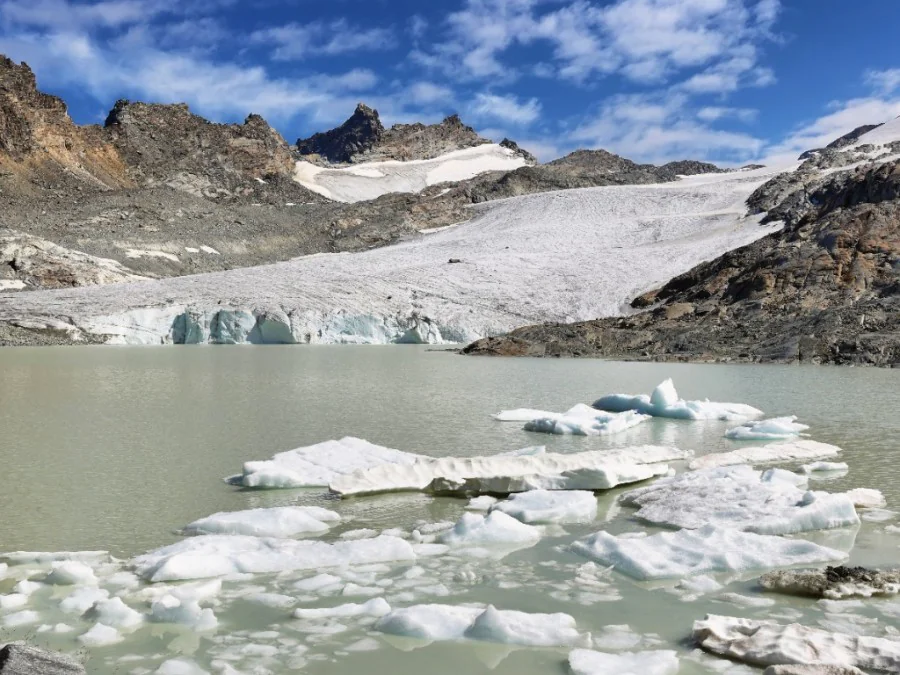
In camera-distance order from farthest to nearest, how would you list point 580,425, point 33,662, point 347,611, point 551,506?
point 580,425
point 551,506
point 347,611
point 33,662

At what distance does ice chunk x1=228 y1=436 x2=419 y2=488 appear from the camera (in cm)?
609

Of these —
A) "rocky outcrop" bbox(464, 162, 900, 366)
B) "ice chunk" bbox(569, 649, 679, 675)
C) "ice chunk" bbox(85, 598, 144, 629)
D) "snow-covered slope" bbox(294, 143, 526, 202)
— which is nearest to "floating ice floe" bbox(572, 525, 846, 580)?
"ice chunk" bbox(569, 649, 679, 675)

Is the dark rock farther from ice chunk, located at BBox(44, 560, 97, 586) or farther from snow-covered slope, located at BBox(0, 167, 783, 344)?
snow-covered slope, located at BBox(0, 167, 783, 344)

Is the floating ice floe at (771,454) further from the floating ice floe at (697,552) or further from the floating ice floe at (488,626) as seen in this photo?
the floating ice floe at (488,626)

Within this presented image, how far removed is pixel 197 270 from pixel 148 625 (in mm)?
43733

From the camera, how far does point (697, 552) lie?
13.5ft

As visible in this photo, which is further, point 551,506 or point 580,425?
point 580,425

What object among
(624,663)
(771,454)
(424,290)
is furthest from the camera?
(424,290)

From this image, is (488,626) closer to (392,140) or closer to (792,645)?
(792,645)

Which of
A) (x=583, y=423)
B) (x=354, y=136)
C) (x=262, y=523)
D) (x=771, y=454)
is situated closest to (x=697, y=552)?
(x=262, y=523)

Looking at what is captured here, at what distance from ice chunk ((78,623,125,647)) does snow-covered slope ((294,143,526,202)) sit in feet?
267

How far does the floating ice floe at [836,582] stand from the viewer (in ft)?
11.7

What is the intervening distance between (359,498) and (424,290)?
2806 centimetres

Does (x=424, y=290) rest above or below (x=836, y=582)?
above
